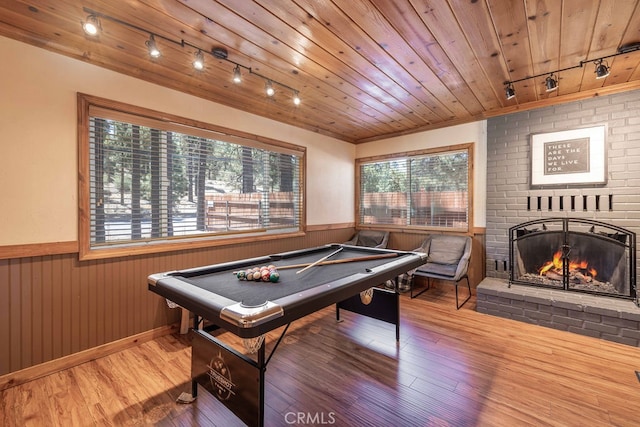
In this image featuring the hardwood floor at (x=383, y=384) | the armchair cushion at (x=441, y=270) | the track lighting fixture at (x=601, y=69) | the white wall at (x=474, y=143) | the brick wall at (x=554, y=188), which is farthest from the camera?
the white wall at (x=474, y=143)

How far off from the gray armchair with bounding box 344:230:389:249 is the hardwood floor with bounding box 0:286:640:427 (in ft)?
6.52

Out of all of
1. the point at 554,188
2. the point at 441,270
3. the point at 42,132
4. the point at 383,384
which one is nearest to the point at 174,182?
the point at 42,132

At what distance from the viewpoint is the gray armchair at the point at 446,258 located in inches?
146

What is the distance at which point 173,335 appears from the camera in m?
2.96

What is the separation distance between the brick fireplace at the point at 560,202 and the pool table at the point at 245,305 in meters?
1.88

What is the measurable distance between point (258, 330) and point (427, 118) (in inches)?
156

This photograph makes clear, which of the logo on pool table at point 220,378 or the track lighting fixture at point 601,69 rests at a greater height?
the track lighting fixture at point 601,69

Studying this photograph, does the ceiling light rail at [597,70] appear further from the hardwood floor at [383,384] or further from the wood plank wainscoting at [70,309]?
the wood plank wainscoting at [70,309]

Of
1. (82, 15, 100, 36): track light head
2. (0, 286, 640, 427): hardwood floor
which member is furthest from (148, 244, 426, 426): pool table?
(82, 15, 100, 36): track light head

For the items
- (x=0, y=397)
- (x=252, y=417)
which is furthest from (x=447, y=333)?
(x=0, y=397)

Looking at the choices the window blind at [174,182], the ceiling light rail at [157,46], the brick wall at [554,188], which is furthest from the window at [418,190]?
the ceiling light rail at [157,46]

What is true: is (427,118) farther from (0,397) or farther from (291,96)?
(0,397)

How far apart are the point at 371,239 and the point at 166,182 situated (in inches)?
131

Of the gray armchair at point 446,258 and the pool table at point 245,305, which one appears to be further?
the gray armchair at point 446,258
